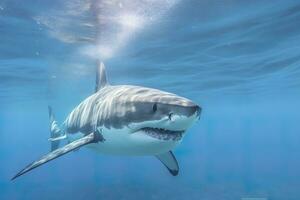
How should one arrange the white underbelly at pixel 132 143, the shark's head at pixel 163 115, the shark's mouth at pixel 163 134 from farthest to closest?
the white underbelly at pixel 132 143, the shark's mouth at pixel 163 134, the shark's head at pixel 163 115

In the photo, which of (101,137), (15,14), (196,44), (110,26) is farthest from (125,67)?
(101,137)

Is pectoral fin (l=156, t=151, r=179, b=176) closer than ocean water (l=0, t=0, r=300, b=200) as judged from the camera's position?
Yes

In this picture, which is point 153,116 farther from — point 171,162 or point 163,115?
point 171,162

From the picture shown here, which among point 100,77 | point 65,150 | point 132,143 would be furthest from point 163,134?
point 100,77

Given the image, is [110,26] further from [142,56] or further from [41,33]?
[142,56]

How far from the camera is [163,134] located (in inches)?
179

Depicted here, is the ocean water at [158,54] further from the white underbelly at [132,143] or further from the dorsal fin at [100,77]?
the white underbelly at [132,143]

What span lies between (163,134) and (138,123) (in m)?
0.45

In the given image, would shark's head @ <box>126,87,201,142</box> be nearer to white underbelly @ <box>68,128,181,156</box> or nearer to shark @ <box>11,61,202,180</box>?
shark @ <box>11,61,202,180</box>

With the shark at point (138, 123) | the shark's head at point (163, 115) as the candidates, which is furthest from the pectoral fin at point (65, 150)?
the shark's head at point (163, 115)

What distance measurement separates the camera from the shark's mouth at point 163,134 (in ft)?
14.7

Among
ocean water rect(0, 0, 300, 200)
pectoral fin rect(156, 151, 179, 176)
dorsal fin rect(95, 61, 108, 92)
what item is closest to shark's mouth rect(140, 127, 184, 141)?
pectoral fin rect(156, 151, 179, 176)

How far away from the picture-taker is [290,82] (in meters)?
32.2

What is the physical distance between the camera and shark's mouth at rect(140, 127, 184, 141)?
4476mm
